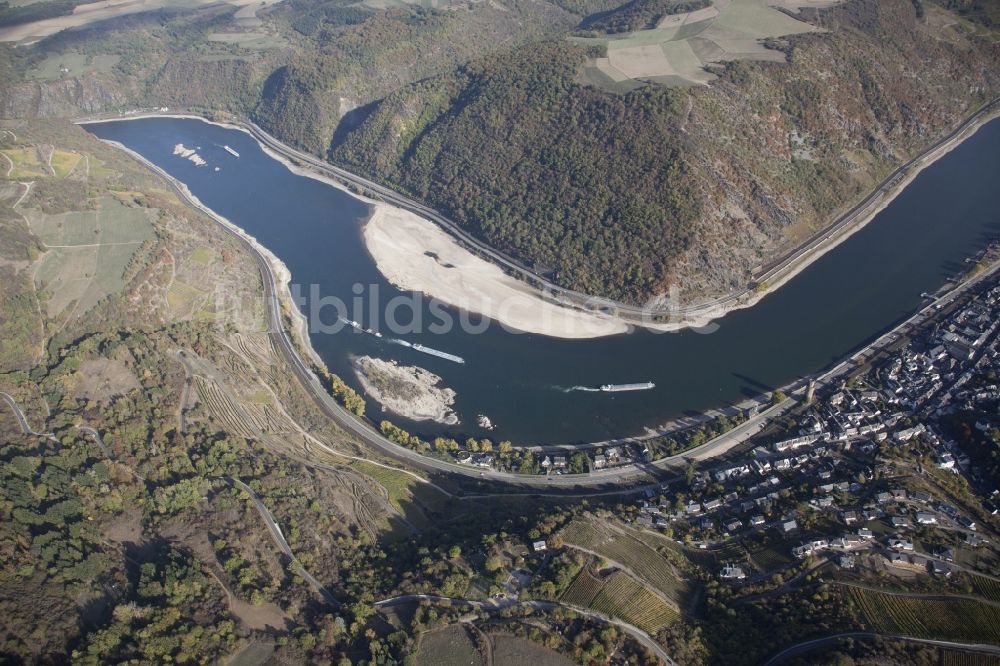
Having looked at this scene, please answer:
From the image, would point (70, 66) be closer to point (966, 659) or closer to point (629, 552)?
point (629, 552)

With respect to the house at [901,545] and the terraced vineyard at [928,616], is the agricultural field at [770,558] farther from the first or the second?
the house at [901,545]

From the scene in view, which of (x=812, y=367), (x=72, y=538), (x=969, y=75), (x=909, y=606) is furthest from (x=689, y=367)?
(x=969, y=75)

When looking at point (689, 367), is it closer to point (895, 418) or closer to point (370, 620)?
point (895, 418)

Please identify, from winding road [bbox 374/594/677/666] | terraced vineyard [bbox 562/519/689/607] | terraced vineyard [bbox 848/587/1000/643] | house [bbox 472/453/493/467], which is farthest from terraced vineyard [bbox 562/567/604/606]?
house [bbox 472/453/493/467]

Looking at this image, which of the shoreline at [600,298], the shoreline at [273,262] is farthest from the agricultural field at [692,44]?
the shoreline at [273,262]

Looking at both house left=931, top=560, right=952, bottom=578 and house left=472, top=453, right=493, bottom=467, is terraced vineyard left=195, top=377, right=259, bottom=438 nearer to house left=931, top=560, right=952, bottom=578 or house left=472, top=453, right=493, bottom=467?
house left=472, top=453, right=493, bottom=467

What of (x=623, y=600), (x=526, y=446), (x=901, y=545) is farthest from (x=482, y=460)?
(x=901, y=545)
